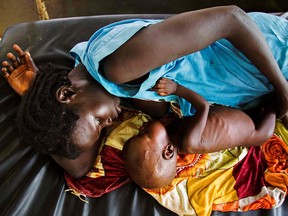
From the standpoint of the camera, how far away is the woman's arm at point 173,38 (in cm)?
90

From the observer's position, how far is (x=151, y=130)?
119 cm

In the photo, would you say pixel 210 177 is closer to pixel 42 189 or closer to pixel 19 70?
pixel 42 189

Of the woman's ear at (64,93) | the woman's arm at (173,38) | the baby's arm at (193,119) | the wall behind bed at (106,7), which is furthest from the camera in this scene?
the wall behind bed at (106,7)

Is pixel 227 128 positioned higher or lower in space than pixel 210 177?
higher

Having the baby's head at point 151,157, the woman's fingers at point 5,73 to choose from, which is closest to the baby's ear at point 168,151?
the baby's head at point 151,157

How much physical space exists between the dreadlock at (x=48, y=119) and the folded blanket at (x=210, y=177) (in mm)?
268

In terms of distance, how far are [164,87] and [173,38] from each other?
0.62 feet

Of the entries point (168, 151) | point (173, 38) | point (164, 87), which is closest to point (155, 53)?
point (173, 38)

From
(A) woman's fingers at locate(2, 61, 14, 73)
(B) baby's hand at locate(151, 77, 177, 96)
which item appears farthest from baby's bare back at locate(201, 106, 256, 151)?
(A) woman's fingers at locate(2, 61, 14, 73)

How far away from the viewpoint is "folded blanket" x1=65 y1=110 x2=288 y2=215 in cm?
124

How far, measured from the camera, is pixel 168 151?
120cm

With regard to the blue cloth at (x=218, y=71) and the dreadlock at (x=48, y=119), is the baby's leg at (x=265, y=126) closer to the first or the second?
the blue cloth at (x=218, y=71)

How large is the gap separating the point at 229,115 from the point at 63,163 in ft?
1.88

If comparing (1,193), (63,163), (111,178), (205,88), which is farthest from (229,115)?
(1,193)
